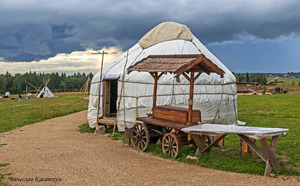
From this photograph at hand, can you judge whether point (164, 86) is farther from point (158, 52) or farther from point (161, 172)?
point (161, 172)

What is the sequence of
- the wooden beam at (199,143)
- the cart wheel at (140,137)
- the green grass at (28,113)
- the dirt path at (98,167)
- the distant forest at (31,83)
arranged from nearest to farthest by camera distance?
1. the dirt path at (98,167)
2. the wooden beam at (199,143)
3. the cart wheel at (140,137)
4. the green grass at (28,113)
5. the distant forest at (31,83)

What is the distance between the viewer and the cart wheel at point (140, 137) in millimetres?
8125

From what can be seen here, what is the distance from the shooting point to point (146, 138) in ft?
26.7

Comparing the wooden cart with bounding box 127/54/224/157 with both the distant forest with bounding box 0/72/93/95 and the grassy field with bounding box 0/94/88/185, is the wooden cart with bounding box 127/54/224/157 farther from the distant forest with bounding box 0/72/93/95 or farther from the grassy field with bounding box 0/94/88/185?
the distant forest with bounding box 0/72/93/95

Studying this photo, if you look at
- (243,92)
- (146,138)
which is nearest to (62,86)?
(243,92)

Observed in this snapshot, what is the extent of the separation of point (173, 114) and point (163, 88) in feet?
13.7

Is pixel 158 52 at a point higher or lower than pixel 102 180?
higher

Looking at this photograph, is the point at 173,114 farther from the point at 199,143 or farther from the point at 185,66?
the point at 185,66

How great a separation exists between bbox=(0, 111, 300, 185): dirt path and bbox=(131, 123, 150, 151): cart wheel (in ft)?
0.83

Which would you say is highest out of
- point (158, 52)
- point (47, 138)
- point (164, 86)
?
point (158, 52)

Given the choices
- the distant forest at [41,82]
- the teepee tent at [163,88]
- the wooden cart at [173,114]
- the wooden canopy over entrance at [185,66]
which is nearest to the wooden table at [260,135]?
the wooden cart at [173,114]

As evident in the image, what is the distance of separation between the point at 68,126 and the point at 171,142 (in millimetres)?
7764

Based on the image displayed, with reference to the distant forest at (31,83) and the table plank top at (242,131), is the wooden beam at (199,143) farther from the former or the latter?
the distant forest at (31,83)

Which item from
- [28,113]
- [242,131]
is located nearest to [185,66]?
[242,131]
